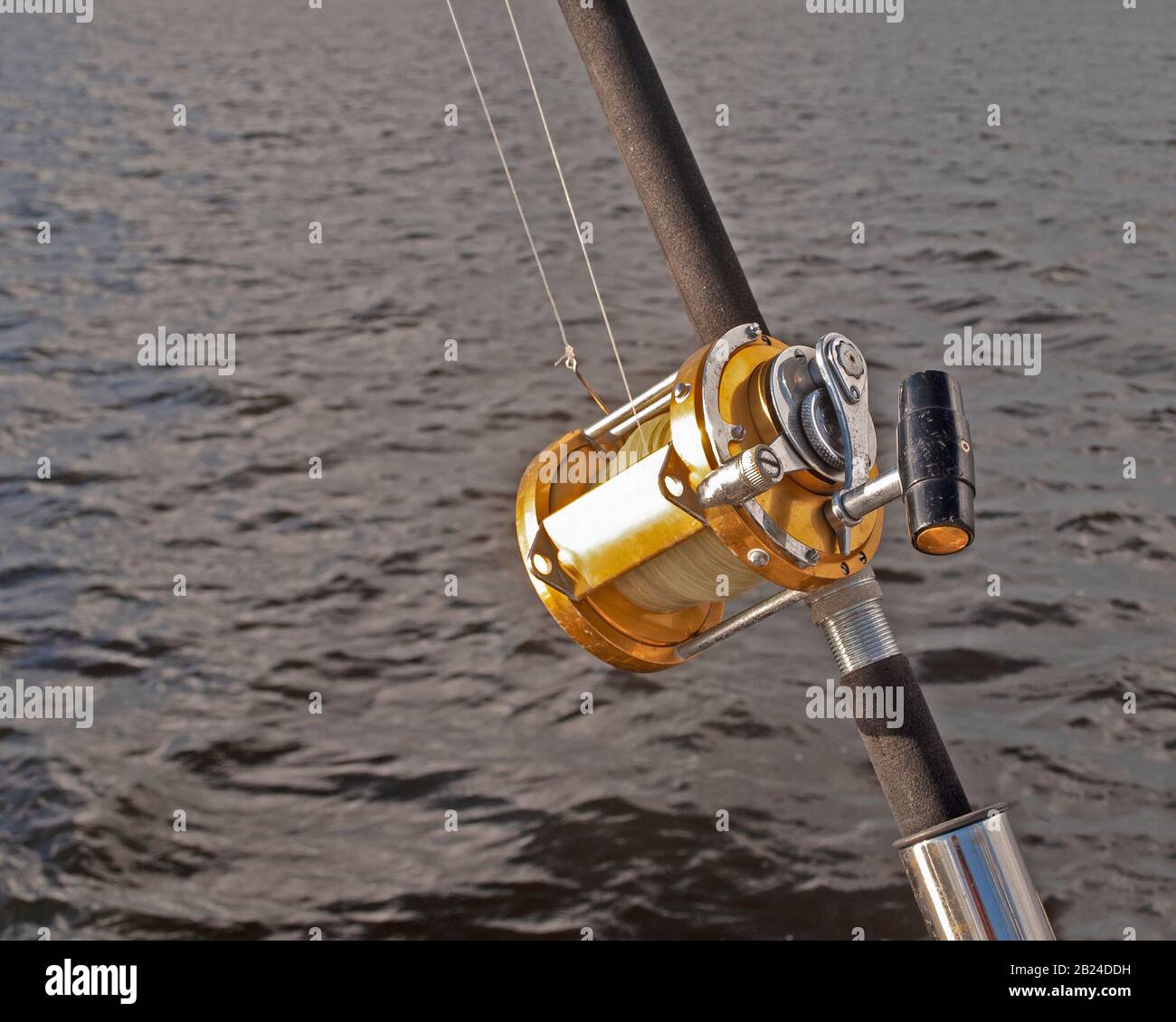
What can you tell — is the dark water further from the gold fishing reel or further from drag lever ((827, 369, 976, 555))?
drag lever ((827, 369, 976, 555))

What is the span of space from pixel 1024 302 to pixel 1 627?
591 centimetres

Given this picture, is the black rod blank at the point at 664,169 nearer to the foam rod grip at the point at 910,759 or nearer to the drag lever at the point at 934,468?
the drag lever at the point at 934,468

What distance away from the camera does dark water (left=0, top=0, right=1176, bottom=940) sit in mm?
4238

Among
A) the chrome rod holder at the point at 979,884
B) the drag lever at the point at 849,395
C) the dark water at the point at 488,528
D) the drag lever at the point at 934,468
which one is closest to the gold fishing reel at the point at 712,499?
the drag lever at the point at 849,395

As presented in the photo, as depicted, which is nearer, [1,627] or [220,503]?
[1,627]

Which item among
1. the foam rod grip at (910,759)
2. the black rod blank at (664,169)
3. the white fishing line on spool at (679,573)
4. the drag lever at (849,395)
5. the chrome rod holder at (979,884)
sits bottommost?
the chrome rod holder at (979,884)

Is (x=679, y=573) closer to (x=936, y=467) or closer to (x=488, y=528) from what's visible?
(x=936, y=467)

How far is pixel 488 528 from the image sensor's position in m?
6.23

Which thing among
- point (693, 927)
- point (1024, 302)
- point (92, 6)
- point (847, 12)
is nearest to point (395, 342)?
point (1024, 302)

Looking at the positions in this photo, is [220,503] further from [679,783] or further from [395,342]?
[679,783]

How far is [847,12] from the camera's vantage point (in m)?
17.1

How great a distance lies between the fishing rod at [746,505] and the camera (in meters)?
1.94

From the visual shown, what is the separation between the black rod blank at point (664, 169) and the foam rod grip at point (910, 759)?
0.66 metres
